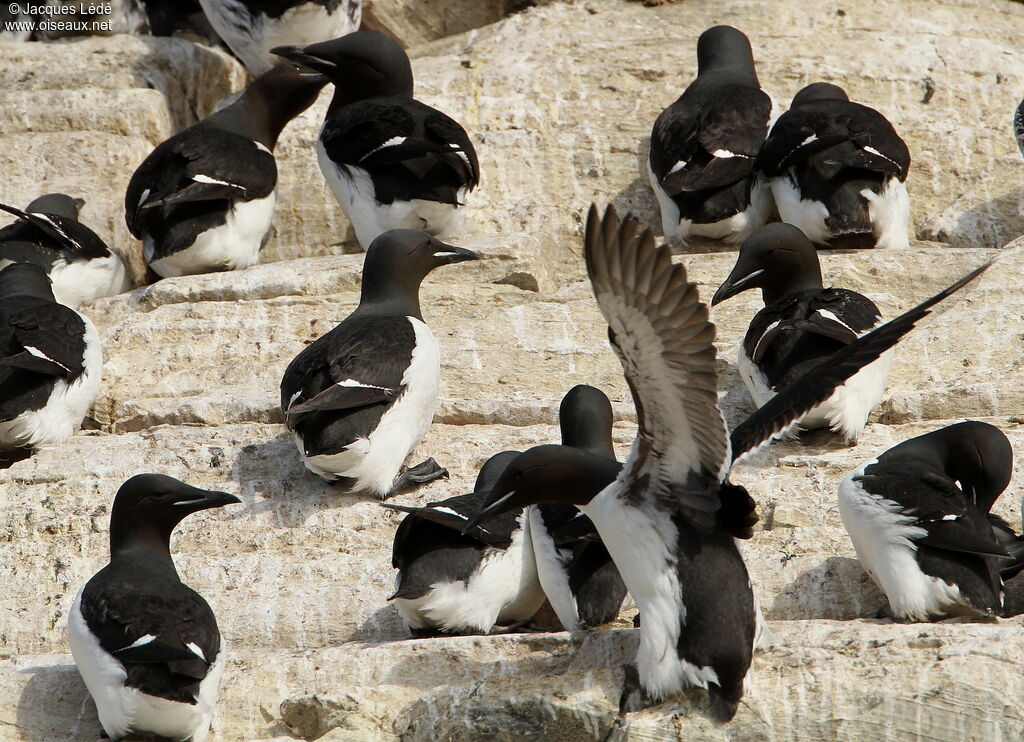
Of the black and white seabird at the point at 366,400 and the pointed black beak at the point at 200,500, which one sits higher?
the black and white seabird at the point at 366,400

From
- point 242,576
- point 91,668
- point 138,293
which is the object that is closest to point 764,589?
point 242,576

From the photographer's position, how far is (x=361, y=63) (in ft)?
27.1

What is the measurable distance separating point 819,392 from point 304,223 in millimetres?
4614

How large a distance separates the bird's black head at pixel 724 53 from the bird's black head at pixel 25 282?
3722 mm

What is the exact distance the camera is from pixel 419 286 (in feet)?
23.0

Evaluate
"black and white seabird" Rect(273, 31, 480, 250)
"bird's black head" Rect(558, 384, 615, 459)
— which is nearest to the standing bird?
"bird's black head" Rect(558, 384, 615, 459)

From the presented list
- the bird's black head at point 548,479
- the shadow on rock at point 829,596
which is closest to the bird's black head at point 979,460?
the shadow on rock at point 829,596

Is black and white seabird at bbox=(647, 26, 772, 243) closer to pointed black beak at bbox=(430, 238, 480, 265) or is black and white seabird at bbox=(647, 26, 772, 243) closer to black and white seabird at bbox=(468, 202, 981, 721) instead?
pointed black beak at bbox=(430, 238, 480, 265)

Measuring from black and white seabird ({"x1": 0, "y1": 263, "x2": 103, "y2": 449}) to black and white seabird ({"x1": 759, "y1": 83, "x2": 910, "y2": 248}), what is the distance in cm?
342

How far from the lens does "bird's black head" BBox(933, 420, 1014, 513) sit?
5.50 m

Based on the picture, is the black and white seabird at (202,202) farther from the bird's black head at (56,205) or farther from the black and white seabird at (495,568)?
the black and white seabird at (495,568)

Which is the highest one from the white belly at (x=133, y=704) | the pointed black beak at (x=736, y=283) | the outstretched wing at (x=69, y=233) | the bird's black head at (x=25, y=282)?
the pointed black beak at (x=736, y=283)

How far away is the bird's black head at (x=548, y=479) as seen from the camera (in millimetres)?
4586

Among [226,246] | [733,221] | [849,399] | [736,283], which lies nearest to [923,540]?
[849,399]
